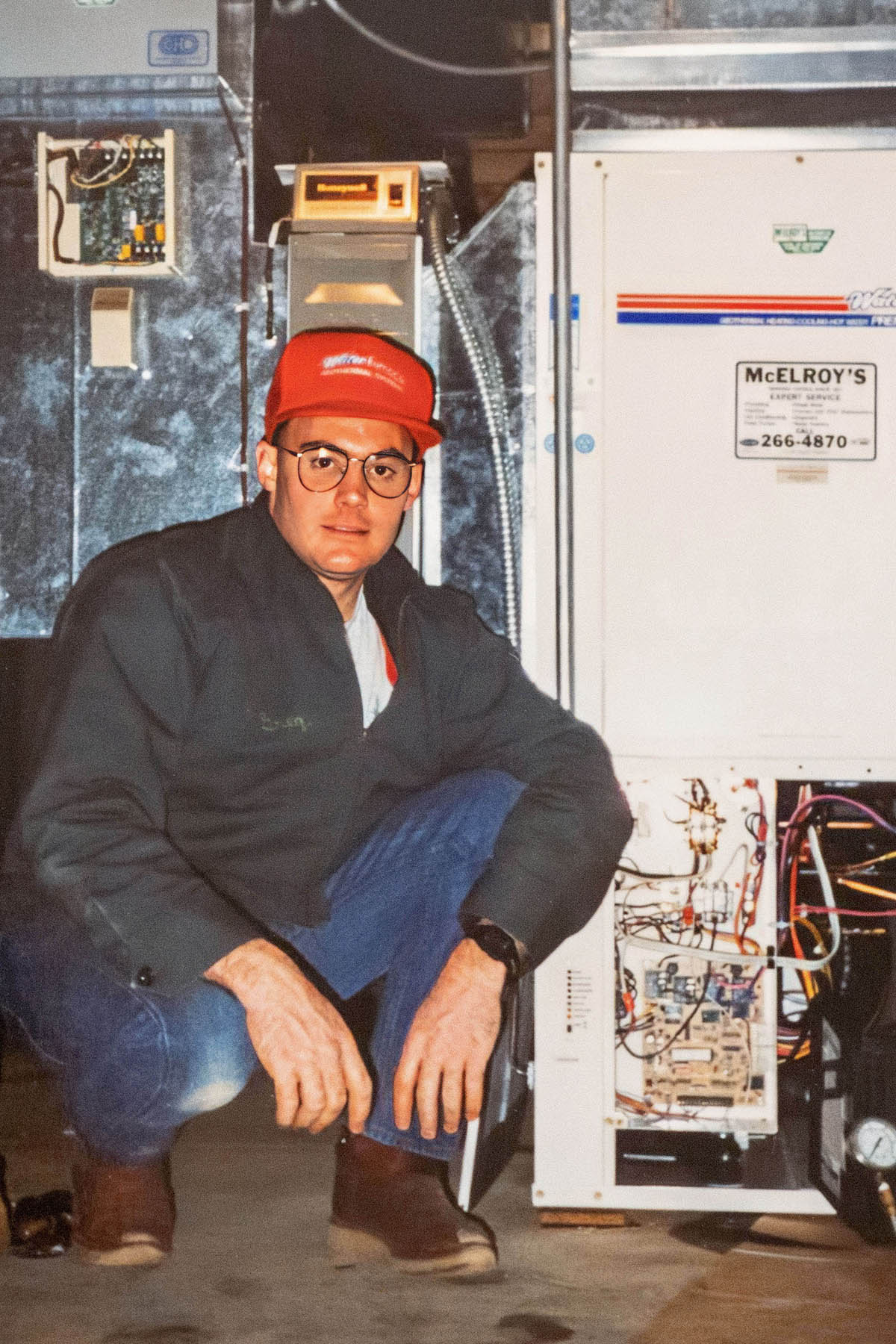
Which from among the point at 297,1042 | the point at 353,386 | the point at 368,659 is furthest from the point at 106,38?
the point at 297,1042

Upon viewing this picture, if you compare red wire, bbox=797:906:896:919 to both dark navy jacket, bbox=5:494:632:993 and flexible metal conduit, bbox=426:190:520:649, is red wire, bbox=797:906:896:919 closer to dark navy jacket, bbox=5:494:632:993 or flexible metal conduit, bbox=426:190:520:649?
dark navy jacket, bbox=5:494:632:993

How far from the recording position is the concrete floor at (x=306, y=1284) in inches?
60.3

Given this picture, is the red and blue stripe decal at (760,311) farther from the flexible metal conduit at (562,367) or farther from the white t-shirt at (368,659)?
the white t-shirt at (368,659)

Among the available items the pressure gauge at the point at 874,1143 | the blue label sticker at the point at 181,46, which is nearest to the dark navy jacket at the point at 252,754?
the pressure gauge at the point at 874,1143

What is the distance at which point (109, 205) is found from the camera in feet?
8.53

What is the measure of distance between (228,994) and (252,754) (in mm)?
356

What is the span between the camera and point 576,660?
6.81ft

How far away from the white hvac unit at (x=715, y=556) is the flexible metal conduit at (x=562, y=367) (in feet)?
0.13

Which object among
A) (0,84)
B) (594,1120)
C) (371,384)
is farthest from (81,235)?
(594,1120)

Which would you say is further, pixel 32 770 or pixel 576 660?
pixel 576 660

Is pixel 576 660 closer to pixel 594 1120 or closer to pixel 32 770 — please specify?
pixel 594 1120

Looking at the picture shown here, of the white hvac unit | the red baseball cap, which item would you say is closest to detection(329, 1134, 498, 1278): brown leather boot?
the white hvac unit

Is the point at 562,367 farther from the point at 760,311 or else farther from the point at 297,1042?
the point at 297,1042

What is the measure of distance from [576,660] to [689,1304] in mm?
953
